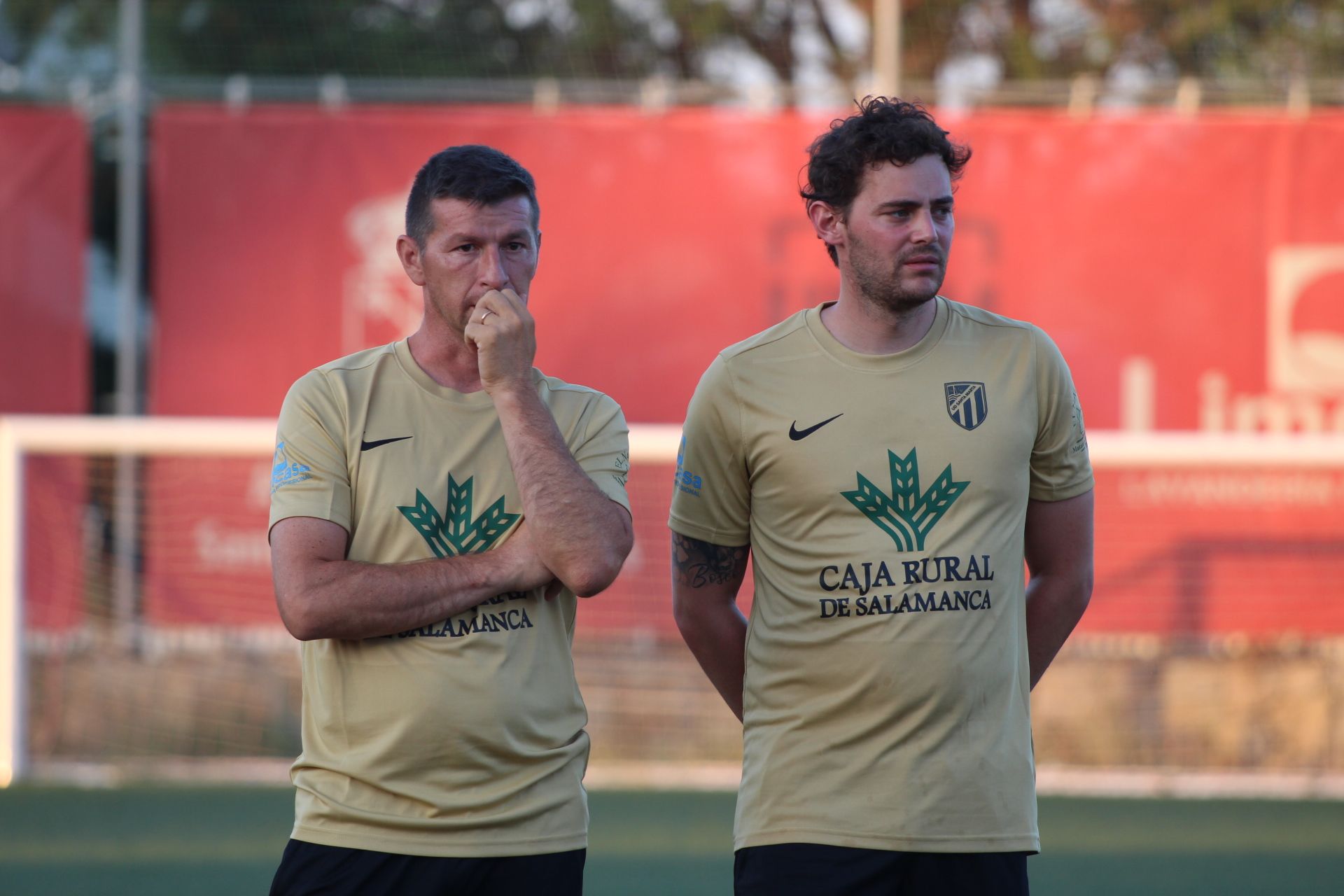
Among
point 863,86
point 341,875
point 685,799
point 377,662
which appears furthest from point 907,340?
point 863,86

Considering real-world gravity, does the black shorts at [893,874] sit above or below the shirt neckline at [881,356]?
below

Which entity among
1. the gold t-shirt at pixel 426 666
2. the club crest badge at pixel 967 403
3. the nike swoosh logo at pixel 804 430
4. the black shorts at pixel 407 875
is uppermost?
the club crest badge at pixel 967 403

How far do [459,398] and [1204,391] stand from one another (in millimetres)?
6752

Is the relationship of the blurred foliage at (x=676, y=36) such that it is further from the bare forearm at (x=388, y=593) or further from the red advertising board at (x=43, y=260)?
the bare forearm at (x=388, y=593)

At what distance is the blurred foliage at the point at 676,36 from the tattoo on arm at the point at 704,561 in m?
7.23

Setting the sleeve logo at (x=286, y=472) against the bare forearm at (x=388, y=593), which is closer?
the bare forearm at (x=388, y=593)

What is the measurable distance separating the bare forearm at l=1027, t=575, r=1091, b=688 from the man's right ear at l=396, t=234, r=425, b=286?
4.49ft

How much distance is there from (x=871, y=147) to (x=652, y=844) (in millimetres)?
4157

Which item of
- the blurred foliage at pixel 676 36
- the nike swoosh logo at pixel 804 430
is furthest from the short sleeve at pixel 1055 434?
the blurred foliage at pixel 676 36

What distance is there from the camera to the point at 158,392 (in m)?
8.34

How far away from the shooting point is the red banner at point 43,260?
324 inches

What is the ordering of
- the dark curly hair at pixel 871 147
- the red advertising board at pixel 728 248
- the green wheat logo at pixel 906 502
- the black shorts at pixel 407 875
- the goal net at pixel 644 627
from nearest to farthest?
the black shorts at pixel 407 875 → the green wheat logo at pixel 906 502 → the dark curly hair at pixel 871 147 → the goal net at pixel 644 627 → the red advertising board at pixel 728 248

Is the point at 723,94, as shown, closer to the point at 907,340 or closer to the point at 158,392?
the point at 158,392

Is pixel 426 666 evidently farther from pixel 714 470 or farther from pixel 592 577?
pixel 714 470
